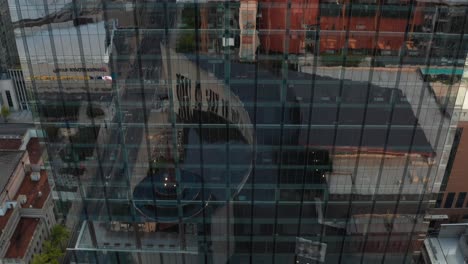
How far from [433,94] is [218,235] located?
59.1 feet

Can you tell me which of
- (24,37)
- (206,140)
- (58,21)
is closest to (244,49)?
(206,140)

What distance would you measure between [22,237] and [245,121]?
47.9 metres

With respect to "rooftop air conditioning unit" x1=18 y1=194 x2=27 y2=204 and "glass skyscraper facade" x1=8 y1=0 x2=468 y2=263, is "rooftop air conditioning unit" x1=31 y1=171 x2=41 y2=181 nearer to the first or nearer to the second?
"rooftop air conditioning unit" x1=18 y1=194 x2=27 y2=204

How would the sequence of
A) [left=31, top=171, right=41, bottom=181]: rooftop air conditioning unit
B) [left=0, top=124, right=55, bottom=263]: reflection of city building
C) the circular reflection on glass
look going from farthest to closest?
[left=31, top=171, right=41, bottom=181]: rooftop air conditioning unit, [left=0, top=124, right=55, bottom=263]: reflection of city building, the circular reflection on glass

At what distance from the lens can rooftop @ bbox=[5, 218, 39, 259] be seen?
6512cm

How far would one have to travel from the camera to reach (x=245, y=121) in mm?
32594

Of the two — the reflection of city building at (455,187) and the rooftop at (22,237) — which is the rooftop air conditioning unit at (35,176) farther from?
the reflection of city building at (455,187)

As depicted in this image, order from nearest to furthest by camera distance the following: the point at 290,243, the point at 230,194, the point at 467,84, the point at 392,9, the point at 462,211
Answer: the point at 392,9
the point at 467,84
the point at 230,194
the point at 290,243
the point at 462,211

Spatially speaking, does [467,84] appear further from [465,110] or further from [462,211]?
[462,211]

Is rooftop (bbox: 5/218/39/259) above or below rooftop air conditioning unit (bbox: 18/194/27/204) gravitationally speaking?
below

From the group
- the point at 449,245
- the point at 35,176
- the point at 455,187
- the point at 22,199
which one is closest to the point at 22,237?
the point at 22,199

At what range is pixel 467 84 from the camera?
31.6 metres

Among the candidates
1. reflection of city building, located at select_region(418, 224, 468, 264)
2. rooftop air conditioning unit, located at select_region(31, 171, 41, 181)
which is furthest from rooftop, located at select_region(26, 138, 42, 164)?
reflection of city building, located at select_region(418, 224, 468, 264)

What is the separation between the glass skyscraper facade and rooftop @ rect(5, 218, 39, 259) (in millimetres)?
31244
